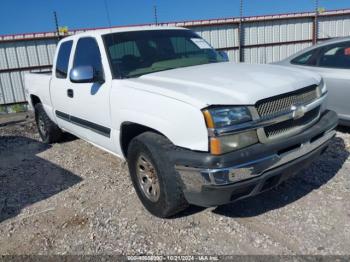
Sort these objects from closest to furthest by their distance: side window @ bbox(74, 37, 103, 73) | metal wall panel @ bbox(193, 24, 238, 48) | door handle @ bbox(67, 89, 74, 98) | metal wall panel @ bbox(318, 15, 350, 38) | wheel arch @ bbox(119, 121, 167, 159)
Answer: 1. wheel arch @ bbox(119, 121, 167, 159)
2. side window @ bbox(74, 37, 103, 73)
3. door handle @ bbox(67, 89, 74, 98)
4. metal wall panel @ bbox(193, 24, 238, 48)
5. metal wall panel @ bbox(318, 15, 350, 38)

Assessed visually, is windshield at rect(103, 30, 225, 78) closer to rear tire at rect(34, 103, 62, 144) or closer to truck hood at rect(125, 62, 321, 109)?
truck hood at rect(125, 62, 321, 109)

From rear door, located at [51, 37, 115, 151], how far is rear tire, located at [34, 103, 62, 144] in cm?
123

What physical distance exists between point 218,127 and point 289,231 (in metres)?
1.19

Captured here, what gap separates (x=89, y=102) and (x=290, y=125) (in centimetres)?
229

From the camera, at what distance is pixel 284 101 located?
319cm

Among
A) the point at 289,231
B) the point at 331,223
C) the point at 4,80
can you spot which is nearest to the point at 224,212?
the point at 289,231

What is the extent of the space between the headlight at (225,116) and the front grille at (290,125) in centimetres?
25

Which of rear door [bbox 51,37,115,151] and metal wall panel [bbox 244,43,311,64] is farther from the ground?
rear door [bbox 51,37,115,151]

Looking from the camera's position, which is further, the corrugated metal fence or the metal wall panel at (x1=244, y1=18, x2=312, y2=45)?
the metal wall panel at (x1=244, y1=18, x2=312, y2=45)

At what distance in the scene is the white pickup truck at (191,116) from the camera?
2893mm

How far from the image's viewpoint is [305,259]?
9.37 feet

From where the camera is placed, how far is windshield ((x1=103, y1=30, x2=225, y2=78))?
13.2 feet

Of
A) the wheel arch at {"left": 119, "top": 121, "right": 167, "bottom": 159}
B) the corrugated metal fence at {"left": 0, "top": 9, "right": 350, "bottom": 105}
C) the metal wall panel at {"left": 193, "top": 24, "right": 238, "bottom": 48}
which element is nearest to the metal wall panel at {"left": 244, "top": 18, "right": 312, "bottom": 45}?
the corrugated metal fence at {"left": 0, "top": 9, "right": 350, "bottom": 105}

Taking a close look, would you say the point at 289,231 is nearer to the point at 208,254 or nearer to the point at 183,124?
the point at 208,254
